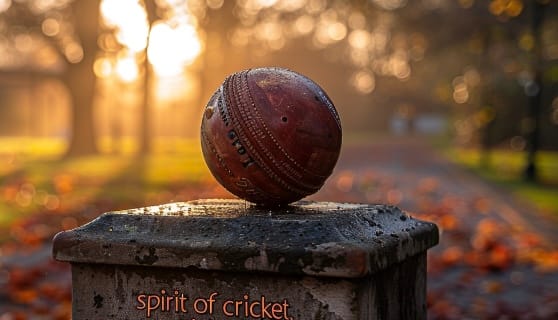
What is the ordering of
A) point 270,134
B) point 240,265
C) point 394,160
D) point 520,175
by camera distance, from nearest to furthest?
point 240,265
point 270,134
point 520,175
point 394,160

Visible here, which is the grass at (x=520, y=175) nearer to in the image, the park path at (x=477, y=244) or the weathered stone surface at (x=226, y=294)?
the park path at (x=477, y=244)

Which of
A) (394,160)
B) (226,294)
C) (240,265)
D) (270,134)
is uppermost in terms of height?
(270,134)

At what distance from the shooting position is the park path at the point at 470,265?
753cm

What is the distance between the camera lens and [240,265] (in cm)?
381

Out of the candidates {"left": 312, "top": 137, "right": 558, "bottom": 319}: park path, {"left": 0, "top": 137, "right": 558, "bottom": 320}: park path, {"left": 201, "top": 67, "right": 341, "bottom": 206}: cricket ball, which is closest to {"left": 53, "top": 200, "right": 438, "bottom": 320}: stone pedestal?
{"left": 201, "top": 67, "right": 341, "bottom": 206}: cricket ball

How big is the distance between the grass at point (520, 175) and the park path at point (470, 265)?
51 cm

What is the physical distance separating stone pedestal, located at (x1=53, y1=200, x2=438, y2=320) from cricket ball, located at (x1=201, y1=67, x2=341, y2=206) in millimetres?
193

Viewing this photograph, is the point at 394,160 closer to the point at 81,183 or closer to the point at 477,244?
the point at 81,183

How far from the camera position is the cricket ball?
165 inches

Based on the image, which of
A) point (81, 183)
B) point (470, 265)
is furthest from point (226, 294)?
point (81, 183)

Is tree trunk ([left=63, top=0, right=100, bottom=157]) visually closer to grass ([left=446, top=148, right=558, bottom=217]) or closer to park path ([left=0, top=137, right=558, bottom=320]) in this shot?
park path ([left=0, top=137, right=558, bottom=320])

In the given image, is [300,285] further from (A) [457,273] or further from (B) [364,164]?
(B) [364,164]

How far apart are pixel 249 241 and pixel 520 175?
74.0 ft

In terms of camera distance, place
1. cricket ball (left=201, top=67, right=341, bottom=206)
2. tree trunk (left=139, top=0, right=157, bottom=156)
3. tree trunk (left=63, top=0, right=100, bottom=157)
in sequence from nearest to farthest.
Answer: cricket ball (left=201, top=67, right=341, bottom=206)
tree trunk (left=139, top=0, right=157, bottom=156)
tree trunk (left=63, top=0, right=100, bottom=157)
